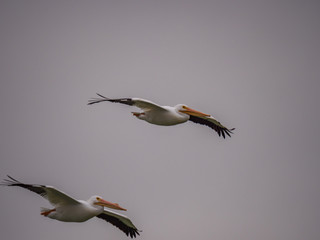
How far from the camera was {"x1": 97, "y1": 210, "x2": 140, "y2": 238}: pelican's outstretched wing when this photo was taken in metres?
16.2

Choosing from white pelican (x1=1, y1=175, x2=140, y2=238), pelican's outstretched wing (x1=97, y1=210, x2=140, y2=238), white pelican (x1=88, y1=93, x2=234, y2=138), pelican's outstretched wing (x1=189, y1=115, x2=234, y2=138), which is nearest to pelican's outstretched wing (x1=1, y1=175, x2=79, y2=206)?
white pelican (x1=1, y1=175, x2=140, y2=238)

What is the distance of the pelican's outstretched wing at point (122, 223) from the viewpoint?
16156mm

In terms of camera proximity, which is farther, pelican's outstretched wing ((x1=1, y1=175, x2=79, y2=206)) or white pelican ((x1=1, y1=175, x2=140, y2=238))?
white pelican ((x1=1, y1=175, x2=140, y2=238))

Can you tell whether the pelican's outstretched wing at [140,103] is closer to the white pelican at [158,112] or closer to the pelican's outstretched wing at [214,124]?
the white pelican at [158,112]

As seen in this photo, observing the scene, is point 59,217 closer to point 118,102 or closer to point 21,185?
point 21,185

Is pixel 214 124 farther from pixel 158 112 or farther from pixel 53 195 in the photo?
pixel 53 195

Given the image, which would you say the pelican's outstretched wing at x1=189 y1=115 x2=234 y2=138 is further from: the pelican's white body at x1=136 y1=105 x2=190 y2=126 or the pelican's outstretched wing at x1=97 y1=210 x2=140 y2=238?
the pelican's outstretched wing at x1=97 y1=210 x2=140 y2=238

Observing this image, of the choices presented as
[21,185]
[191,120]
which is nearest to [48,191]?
[21,185]

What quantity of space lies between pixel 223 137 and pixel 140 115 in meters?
3.46

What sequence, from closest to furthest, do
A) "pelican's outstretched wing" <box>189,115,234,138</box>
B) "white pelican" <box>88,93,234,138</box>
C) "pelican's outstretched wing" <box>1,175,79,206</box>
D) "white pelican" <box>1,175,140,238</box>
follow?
"pelican's outstretched wing" <box>1,175,79,206</box>, "white pelican" <box>1,175,140,238</box>, "white pelican" <box>88,93,234,138</box>, "pelican's outstretched wing" <box>189,115,234,138</box>

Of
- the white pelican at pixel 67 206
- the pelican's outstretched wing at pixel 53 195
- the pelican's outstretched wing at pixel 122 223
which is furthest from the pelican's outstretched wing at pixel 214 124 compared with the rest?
the pelican's outstretched wing at pixel 53 195

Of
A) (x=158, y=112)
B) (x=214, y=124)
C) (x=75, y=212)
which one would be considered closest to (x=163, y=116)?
(x=158, y=112)

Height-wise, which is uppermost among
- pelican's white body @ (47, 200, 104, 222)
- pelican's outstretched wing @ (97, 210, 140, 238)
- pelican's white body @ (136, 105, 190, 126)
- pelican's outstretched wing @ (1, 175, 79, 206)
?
pelican's white body @ (136, 105, 190, 126)

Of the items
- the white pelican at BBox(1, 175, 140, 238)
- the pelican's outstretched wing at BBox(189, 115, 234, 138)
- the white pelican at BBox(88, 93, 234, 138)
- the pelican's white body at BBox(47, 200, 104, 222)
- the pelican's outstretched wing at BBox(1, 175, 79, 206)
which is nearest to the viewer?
the pelican's outstretched wing at BBox(1, 175, 79, 206)
